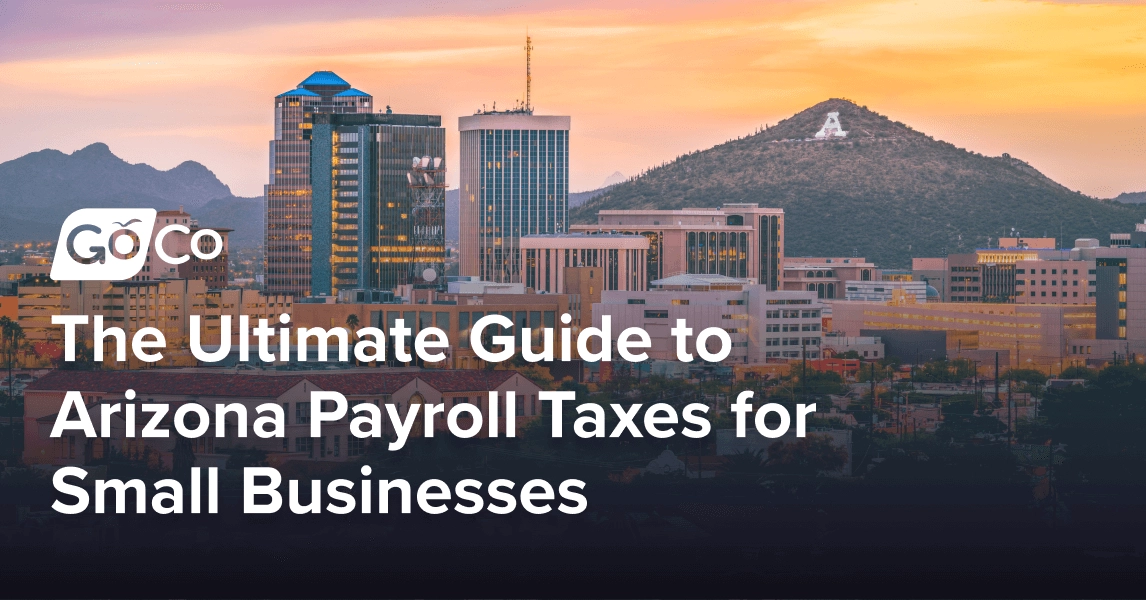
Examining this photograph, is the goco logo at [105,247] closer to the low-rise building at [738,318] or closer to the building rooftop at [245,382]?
the building rooftop at [245,382]

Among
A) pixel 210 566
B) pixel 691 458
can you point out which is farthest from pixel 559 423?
pixel 210 566

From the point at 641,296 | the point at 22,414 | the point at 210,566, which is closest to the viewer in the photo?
the point at 210,566

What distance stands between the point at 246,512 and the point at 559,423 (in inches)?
561

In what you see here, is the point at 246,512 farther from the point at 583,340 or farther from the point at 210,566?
the point at 583,340

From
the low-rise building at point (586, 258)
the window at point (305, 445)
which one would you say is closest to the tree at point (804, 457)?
the window at point (305, 445)

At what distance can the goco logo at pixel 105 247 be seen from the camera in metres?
121

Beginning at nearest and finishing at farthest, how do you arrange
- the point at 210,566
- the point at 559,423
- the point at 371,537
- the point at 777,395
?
the point at 210,566 → the point at 371,537 → the point at 559,423 → the point at 777,395

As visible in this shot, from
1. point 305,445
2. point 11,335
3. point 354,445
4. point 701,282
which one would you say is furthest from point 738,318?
point 305,445

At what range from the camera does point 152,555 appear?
228 ft

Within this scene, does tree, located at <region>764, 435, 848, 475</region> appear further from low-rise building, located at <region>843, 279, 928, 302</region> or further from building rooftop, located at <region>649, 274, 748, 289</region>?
low-rise building, located at <region>843, 279, 928, 302</region>

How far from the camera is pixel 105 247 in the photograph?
429 feet

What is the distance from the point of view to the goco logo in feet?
396

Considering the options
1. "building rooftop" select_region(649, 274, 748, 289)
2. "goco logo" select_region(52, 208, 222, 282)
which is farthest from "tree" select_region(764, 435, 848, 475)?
"building rooftop" select_region(649, 274, 748, 289)

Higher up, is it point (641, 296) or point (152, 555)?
point (641, 296)
